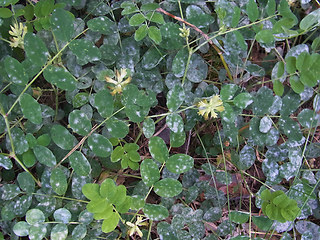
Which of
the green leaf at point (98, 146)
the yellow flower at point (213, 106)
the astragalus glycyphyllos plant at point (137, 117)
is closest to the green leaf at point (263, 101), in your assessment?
the astragalus glycyphyllos plant at point (137, 117)

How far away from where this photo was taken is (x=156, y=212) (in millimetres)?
1495

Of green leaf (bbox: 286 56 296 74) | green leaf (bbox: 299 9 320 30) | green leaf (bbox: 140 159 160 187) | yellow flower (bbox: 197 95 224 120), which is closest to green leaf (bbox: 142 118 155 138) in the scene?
green leaf (bbox: 140 159 160 187)

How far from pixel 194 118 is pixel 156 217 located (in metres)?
0.52

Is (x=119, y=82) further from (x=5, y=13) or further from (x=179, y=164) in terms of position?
(x=5, y=13)

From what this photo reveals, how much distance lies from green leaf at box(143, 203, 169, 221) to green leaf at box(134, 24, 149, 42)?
2.52 ft

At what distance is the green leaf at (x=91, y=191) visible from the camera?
136 cm

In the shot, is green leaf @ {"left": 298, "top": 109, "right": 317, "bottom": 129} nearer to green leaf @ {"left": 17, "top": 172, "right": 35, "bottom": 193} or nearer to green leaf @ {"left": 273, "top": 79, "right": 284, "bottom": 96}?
green leaf @ {"left": 273, "top": 79, "right": 284, "bottom": 96}

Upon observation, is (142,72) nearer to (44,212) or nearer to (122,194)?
(122,194)

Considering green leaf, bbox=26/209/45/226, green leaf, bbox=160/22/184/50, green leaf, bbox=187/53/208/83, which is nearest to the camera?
green leaf, bbox=26/209/45/226

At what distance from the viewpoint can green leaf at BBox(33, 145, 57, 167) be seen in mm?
1494

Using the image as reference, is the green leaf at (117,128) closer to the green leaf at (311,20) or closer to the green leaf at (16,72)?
the green leaf at (16,72)

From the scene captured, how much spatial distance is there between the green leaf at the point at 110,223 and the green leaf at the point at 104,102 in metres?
0.43

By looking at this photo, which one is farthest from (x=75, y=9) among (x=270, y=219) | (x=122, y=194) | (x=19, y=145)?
(x=270, y=219)

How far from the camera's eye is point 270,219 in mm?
1552
